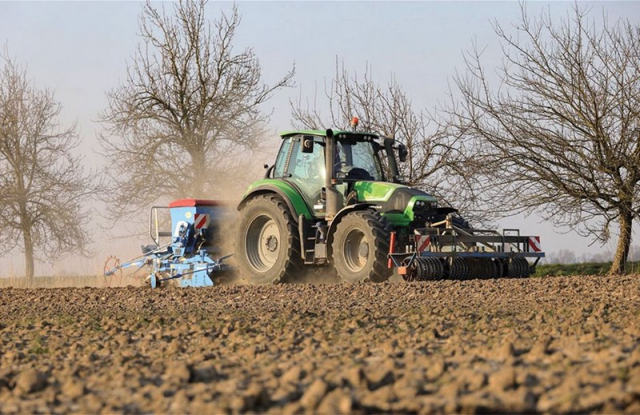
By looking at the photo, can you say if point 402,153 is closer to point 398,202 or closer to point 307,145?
point 398,202

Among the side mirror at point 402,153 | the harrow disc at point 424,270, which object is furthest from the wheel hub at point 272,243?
the harrow disc at point 424,270

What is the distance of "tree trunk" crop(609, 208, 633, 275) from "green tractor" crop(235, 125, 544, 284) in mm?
4570

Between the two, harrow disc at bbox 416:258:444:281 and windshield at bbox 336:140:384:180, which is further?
windshield at bbox 336:140:384:180

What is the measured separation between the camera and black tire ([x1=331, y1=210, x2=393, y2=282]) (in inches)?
530

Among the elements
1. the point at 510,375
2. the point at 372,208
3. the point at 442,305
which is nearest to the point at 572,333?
the point at 510,375

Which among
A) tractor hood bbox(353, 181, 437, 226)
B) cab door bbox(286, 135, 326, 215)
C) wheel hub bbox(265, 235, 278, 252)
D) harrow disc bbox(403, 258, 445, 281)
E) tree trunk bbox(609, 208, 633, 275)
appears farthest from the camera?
tree trunk bbox(609, 208, 633, 275)

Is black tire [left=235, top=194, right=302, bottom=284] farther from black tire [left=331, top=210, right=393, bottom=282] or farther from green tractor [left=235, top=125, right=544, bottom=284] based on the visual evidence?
black tire [left=331, top=210, right=393, bottom=282]

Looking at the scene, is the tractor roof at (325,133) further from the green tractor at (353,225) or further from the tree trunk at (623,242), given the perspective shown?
the tree trunk at (623,242)

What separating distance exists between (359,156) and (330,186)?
88cm

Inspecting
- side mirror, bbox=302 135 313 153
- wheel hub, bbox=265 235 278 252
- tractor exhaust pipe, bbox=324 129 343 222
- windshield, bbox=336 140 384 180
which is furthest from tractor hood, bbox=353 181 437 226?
wheel hub, bbox=265 235 278 252

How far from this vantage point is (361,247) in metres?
13.9

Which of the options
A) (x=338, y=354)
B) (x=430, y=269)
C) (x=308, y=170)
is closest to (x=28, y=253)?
(x=308, y=170)

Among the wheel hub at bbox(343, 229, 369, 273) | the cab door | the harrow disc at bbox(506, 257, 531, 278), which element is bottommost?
the harrow disc at bbox(506, 257, 531, 278)

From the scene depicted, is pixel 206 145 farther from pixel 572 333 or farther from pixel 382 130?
pixel 572 333
